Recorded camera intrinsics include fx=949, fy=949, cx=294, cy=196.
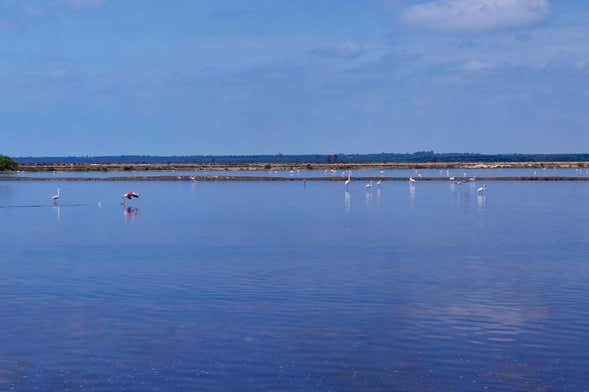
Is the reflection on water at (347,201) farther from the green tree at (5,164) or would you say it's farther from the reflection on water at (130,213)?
the green tree at (5,164)

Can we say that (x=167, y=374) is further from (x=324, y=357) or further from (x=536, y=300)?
(x=536, y=300)

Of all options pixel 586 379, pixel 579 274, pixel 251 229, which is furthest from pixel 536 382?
pixel 251 229

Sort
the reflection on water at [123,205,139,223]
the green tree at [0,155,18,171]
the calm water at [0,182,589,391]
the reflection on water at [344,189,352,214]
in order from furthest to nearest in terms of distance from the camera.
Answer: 1. the green tree at [0,155,18,171]
2. the reflection on water at [344,189,352,214]
3. the reflection on water at [123,205,139,223]
4. the calm water at [0,182,589,391]

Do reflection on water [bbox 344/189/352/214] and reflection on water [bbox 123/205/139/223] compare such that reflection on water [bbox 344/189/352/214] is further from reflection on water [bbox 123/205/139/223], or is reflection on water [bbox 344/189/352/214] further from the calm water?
the calm water

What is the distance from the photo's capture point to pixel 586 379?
49.5ft

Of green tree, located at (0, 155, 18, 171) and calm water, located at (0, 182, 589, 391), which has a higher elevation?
green tree, located at (0, 155, 18, 171)

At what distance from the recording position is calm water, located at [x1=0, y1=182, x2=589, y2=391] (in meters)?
15.5

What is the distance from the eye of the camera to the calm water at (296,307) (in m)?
15.5

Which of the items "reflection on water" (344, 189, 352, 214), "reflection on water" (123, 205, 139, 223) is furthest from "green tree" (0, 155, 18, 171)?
"reflection on water" (123, 205, 139, 223)

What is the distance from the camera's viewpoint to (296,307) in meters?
21.2

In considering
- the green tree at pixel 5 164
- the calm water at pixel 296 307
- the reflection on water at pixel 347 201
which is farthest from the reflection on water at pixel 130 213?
the green tree at pixel 5 164

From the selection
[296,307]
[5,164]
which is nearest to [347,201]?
[296,307]

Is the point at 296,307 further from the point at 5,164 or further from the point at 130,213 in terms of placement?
the point at 5,164

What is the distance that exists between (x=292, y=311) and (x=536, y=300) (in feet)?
19.1
